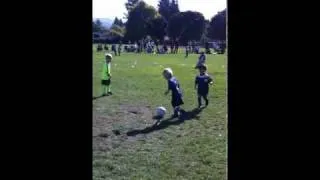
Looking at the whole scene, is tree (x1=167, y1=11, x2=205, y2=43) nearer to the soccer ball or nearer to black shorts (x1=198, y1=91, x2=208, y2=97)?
the soccer ball

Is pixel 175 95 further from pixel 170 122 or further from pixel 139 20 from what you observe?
pixel 139 20

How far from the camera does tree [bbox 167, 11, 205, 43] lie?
210 inches

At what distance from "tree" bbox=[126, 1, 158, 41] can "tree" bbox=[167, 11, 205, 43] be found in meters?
0.35

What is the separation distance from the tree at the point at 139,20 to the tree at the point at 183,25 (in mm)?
353

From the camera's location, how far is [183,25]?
5637mm

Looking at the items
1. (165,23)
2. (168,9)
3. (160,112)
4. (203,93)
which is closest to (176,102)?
(160,112)

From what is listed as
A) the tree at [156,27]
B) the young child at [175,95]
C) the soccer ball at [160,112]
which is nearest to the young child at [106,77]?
the young child at [175,95]

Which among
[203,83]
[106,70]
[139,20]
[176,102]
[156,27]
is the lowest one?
[176,102]

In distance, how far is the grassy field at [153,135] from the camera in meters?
4.44

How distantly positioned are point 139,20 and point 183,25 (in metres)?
0.85

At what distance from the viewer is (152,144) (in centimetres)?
542

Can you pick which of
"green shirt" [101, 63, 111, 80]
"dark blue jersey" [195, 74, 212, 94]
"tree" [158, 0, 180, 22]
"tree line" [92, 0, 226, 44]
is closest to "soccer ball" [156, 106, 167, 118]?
"dark blue jersey" [195, 74, 212, 94]
